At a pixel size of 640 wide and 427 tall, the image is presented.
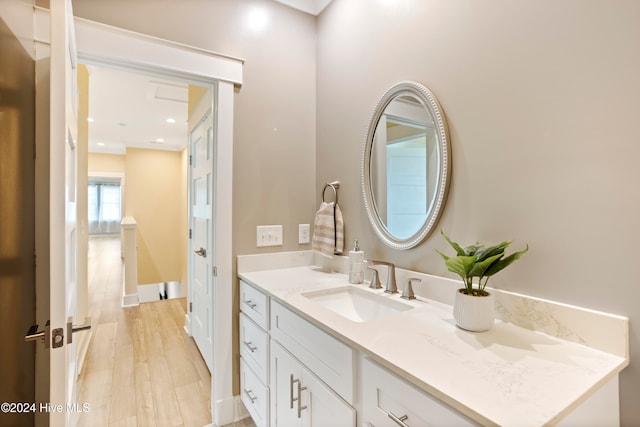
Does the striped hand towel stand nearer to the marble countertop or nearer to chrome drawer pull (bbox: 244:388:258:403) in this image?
the marble countertop

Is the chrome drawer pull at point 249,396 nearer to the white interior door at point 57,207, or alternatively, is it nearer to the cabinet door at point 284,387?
the cabinet door at point 284,387

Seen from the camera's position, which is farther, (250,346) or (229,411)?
(229,411)

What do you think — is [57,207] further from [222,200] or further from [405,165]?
[405,165]

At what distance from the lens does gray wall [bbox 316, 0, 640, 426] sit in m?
0.80

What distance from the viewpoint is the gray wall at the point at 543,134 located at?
80cm

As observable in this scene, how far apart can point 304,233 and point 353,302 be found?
68cm

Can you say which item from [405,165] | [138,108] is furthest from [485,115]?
[138,108]

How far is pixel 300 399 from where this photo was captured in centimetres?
116

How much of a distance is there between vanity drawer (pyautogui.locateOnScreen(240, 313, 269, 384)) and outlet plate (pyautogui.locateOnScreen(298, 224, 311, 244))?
60 centimetres

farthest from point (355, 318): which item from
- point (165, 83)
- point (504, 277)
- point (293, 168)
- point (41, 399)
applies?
point (165, 83)

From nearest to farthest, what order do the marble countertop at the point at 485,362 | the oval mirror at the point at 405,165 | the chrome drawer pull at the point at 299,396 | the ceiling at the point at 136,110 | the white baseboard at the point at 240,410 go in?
1. the marble countertop at the point at 485,362
2. the chrome drawer pull at the point at 299,396
3. the oval mirror at the point at 405,165
4. the white baseboard at the point at 240,410
5. the ceiling at the point at 136,110

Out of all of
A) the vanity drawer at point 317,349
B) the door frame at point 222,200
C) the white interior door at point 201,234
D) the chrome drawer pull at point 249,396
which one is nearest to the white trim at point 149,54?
the door frame at point 222,200

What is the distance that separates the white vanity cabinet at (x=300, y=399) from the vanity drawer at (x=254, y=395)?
0.08m

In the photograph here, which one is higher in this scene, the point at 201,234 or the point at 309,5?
the point at 309,5
